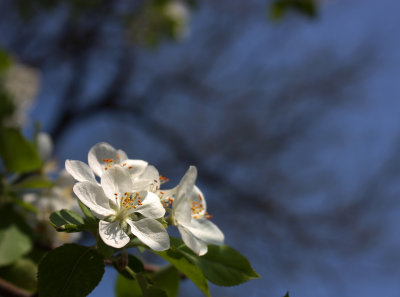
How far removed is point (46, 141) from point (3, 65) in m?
0.64

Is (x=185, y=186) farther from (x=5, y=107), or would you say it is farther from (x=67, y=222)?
(x=5, y=107)

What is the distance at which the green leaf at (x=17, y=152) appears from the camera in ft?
2.60

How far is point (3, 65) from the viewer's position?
1.44 m

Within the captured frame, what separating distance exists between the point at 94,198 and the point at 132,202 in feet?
0.15

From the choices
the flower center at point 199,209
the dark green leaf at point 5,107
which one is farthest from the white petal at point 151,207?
the dark green leaf at point 5,107

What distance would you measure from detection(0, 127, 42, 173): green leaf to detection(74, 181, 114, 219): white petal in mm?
378

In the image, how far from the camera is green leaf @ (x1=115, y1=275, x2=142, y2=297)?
65 cm

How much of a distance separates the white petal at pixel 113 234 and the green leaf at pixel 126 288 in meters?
0.22

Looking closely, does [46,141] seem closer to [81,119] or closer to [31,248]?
[31,248]

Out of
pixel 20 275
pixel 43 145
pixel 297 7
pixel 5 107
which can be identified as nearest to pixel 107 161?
pixel 20 275

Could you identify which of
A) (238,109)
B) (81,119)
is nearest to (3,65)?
(81,119)

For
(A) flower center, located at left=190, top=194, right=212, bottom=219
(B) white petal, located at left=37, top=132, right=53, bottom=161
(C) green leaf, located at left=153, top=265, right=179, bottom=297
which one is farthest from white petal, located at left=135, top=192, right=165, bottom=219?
(B) white petal, located at left=37, top=132, right=53, bottom=161

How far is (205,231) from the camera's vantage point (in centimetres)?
53

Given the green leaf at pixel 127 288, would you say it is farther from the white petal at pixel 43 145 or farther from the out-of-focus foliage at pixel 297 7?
the out-of-focus foliage at pixel 297 7
